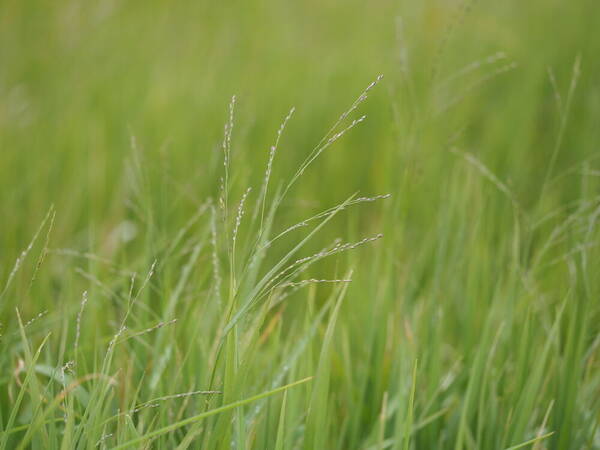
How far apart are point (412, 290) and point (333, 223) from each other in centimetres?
60

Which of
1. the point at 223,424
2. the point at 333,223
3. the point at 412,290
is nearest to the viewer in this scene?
the point at 223,424

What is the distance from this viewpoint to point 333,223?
1.94 m

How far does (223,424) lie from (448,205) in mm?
848

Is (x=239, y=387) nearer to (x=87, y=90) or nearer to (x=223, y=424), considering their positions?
(x=223, y=424)

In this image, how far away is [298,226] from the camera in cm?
84

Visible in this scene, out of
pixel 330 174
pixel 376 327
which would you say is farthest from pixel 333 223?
pixel 376 327

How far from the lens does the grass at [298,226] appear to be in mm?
923

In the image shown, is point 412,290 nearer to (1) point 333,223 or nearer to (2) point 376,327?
(2) point 376,327

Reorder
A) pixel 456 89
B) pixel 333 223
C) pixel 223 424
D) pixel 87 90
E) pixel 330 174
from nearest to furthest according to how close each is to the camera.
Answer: pixel 223 424 < pixel 333 223 < pixel 330 174 < pixel 456 89 < pixel 87 90

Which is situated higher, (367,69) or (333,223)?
(367,69)

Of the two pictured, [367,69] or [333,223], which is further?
[367,69]

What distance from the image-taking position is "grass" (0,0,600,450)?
92 cm

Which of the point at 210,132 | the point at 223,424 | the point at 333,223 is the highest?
the point at 210,132

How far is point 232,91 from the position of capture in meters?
2.44
